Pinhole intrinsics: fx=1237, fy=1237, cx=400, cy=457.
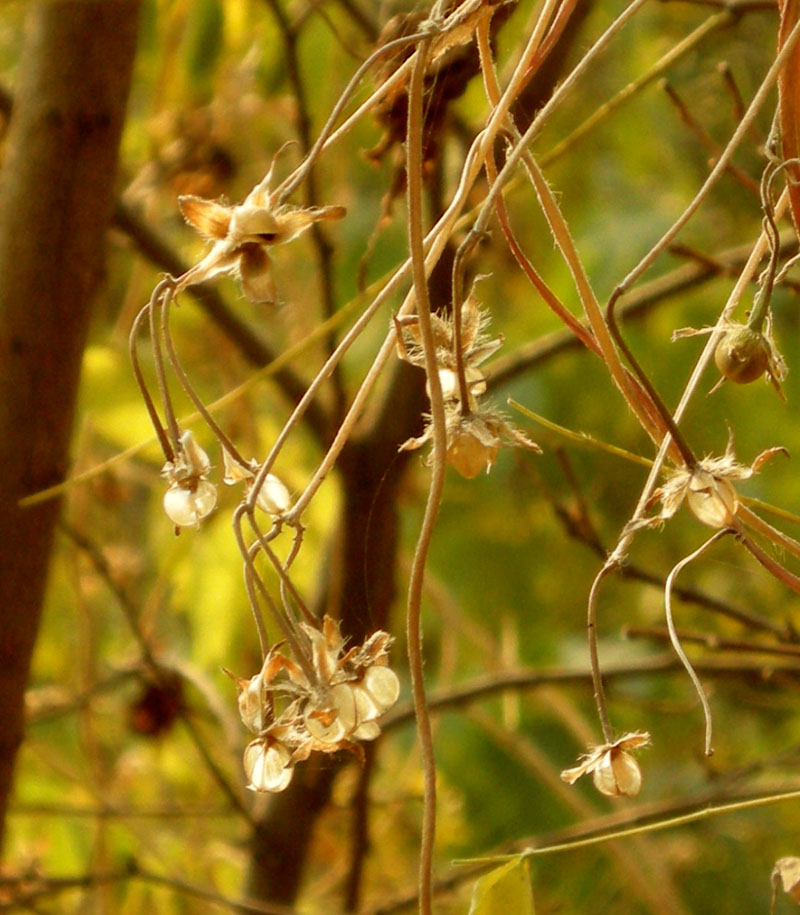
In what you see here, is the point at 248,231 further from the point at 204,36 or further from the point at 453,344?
the point at 204,36

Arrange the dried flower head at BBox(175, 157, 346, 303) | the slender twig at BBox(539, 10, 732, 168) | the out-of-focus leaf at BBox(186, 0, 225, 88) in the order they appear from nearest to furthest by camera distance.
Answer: the dried flower head at BBox(175, 157, 346, 303), the slender twig at BBox(539, 10, 732, 168), the out-of-focus leaf at BBox(186, 0, 225, 88)

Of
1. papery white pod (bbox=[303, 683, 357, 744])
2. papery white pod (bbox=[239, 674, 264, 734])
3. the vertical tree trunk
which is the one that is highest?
the vertical tree trunk

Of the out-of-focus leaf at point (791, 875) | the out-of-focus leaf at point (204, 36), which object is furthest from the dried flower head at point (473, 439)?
the out-of-focus leaf at point (204, 36)

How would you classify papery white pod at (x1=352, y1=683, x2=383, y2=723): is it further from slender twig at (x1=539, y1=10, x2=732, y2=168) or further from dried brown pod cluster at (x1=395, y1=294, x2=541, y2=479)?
slender twig at (x1=539, y1=10, x2=732, y2=168)

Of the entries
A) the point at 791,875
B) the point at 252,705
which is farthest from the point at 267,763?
the point at 791,875

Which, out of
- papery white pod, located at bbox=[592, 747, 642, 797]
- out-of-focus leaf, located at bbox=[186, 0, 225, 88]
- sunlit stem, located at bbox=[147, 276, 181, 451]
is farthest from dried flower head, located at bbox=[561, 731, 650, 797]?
out-of-focus leaf, located at bbox=[186, 0, 225, 88]

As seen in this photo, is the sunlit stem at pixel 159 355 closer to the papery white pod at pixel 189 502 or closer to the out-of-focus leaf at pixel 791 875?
the papery white pod at pixel 189 502
